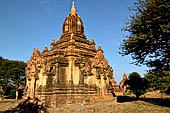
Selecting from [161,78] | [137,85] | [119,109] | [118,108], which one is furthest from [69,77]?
[137,85]

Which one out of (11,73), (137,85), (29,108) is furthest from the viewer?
(11,73)

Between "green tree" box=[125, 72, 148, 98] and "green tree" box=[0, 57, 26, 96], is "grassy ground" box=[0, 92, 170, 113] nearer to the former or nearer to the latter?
"green tree" box=[125, 72, 148, 98]

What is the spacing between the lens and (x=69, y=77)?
16609 millimetres

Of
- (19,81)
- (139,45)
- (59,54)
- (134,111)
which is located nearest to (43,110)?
(59,54)

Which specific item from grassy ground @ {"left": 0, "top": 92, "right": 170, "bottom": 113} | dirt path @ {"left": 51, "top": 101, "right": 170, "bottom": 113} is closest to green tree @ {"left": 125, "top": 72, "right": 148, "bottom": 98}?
grassy ground @ {"left": 0, "top": 92, "right": 170, "bottom": 113}

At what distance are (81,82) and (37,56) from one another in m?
6.80

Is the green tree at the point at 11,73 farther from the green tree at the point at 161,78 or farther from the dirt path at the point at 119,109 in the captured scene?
the green tree at the point at 161,78

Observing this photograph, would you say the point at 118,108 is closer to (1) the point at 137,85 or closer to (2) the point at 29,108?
(2) the point at 29,108

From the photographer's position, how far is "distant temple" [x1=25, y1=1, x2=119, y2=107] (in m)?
15.6

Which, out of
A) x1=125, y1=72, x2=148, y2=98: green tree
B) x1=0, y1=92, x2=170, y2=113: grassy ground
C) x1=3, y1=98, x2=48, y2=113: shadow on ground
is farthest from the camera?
Answer: x1=125, y1=72, x2=148, y2=98: green tree

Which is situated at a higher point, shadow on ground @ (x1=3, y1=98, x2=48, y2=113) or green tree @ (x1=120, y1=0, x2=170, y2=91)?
green tree @ (x1=120, y1=0, x2=170, y2=91)

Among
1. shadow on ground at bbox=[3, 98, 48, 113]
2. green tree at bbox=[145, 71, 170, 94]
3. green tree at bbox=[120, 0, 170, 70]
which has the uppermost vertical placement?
green tree at bbox=[120, 0, 170, 70]

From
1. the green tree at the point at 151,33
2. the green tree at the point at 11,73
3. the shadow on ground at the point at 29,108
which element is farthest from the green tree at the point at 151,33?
the green tree at the point at 11,73

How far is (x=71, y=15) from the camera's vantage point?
22.9 metres
